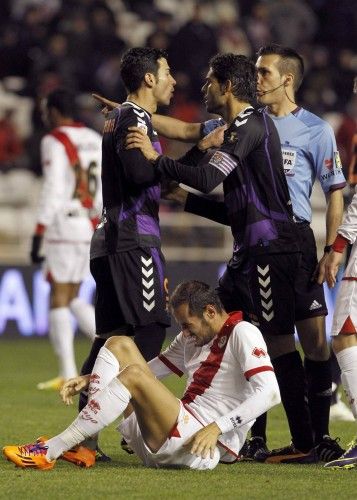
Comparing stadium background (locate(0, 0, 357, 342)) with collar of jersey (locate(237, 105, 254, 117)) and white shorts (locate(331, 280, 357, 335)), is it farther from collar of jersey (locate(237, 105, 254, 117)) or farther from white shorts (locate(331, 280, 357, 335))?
white shorts (locate(331, 280, 357, 335))

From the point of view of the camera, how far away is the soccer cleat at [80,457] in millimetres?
7012

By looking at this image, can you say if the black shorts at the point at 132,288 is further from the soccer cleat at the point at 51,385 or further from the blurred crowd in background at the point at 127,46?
the blurred crowd in background at the point at 127,46

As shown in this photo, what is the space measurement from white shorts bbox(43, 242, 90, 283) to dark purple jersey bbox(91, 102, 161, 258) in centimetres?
449

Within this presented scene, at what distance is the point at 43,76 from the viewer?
18.3 m

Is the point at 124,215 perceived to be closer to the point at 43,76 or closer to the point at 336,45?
the point at 43,76

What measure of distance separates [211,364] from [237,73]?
1.50 m

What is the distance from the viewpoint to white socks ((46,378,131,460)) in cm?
664

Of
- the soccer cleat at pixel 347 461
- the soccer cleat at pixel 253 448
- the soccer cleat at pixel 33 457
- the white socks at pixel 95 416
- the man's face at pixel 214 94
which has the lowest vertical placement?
the soccer cleat at pixel 253 448

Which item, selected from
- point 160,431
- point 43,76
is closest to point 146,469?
point 160,431

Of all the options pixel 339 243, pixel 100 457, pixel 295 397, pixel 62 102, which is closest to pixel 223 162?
pixel 339 243

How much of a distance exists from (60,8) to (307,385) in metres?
12.9

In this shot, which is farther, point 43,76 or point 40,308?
point 43,76

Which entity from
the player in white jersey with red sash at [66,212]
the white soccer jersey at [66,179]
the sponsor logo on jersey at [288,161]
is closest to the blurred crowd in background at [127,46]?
the player in white jersey with red sash at [66,212]

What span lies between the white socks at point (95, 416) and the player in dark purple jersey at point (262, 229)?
1.04 m
